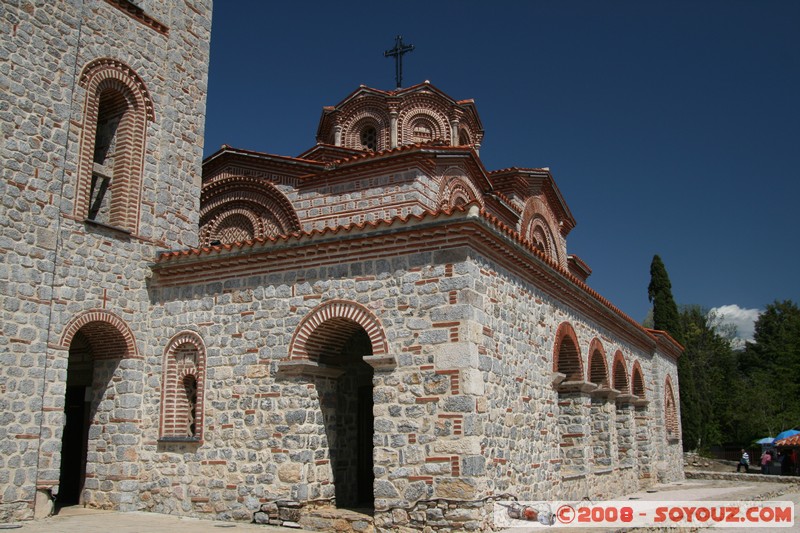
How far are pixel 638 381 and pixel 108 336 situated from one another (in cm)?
1311

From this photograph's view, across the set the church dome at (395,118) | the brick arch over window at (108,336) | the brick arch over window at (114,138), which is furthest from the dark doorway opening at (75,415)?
the church dome at (395,118)

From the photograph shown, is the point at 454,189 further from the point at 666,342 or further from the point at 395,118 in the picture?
the point at 666,342

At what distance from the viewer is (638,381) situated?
17875mm

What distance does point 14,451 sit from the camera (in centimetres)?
890

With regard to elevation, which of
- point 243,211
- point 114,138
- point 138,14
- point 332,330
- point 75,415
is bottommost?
point 75,415

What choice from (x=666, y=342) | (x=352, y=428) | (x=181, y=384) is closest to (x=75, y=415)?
(x=181, y=384)

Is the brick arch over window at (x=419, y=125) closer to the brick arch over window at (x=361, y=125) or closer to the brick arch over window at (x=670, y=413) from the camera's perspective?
the brick arch over window at (x=361, y=125)

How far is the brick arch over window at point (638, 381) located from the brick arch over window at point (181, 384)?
11260 millimetres

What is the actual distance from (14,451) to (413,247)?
5805 mm

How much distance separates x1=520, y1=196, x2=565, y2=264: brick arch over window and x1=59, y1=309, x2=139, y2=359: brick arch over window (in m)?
10.1

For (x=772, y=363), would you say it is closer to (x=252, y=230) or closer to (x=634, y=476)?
(x=634, y=476)

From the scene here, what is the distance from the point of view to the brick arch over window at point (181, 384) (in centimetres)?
1029

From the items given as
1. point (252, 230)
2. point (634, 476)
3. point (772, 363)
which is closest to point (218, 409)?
point (252, 230)

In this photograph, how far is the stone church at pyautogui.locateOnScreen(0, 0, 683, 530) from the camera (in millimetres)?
8328
